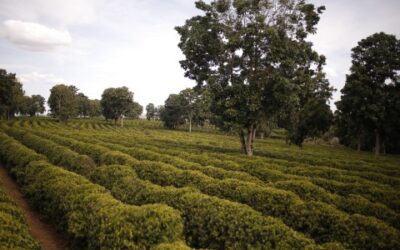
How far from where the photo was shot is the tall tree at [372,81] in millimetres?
40594

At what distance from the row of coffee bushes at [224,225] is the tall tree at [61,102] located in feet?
317

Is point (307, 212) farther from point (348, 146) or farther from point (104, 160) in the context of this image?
point (348, 146)

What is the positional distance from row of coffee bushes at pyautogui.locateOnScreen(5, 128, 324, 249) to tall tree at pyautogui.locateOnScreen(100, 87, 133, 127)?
94353mm

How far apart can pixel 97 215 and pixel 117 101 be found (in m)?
97.1

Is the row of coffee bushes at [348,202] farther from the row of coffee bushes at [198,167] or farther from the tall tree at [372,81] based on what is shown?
the tall tree at [372,81]

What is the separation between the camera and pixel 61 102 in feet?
316

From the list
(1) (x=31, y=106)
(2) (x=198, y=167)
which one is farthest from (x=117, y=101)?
(2) (x=198, y=167)

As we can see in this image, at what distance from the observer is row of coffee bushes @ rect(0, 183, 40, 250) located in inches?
283

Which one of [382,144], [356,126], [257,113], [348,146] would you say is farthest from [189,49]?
[348,146]

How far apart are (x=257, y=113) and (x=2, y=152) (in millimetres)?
22608

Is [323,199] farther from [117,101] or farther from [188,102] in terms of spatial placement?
[117,101]

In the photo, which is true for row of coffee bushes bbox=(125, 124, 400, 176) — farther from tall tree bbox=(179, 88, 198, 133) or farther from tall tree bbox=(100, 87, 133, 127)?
tall tree bbox=(100, 87, 133, 127)

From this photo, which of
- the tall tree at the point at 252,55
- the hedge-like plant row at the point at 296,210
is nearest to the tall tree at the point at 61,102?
the tall tree at the point at 252,55

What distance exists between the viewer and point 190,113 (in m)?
99.9
